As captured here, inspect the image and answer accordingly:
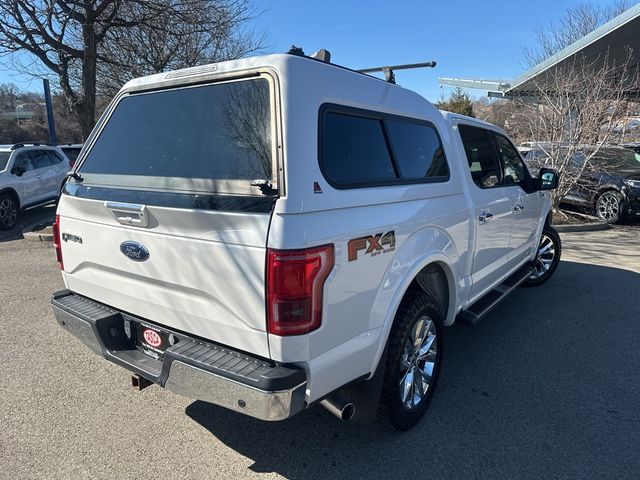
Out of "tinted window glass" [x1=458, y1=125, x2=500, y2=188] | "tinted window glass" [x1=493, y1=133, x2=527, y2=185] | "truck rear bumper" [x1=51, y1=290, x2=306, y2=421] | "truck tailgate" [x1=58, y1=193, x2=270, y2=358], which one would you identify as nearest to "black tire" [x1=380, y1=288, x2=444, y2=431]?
"truck rear bumper" [x1=51, y1=290, x2=306, y2=421]

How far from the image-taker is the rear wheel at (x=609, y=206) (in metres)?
10.4

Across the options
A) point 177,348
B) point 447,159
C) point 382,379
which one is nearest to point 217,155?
point 177,348

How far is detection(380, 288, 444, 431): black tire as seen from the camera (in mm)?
2617

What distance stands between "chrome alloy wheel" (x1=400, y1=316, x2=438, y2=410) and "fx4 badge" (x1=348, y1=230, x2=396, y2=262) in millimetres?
636

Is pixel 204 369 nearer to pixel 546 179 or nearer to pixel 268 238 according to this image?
pixel 268 238

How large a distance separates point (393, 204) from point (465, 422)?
1561 mm

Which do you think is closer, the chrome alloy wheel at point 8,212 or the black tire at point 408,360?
the black tire at point 408,360

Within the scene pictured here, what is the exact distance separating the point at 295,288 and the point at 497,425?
1879 mm

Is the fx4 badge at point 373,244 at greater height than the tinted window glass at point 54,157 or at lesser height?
lesser

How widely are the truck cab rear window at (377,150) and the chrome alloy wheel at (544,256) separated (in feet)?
10.8

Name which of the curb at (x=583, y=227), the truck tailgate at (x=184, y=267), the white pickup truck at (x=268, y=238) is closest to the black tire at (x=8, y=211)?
the white pickup truck at (x=268, y=238)

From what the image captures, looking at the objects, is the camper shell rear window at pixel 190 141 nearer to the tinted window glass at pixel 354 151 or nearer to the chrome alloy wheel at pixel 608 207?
the tinted window glass at pixel 354 151

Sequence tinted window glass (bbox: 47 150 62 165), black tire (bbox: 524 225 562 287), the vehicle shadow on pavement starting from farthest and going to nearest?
tinted window glass (bbox: 47 150 62 165) < black tire (bbox: 524 225 562 287) < the vehicle shadow on pavement

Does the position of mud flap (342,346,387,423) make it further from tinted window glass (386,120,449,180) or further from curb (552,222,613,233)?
curb (552,222,613,233)
